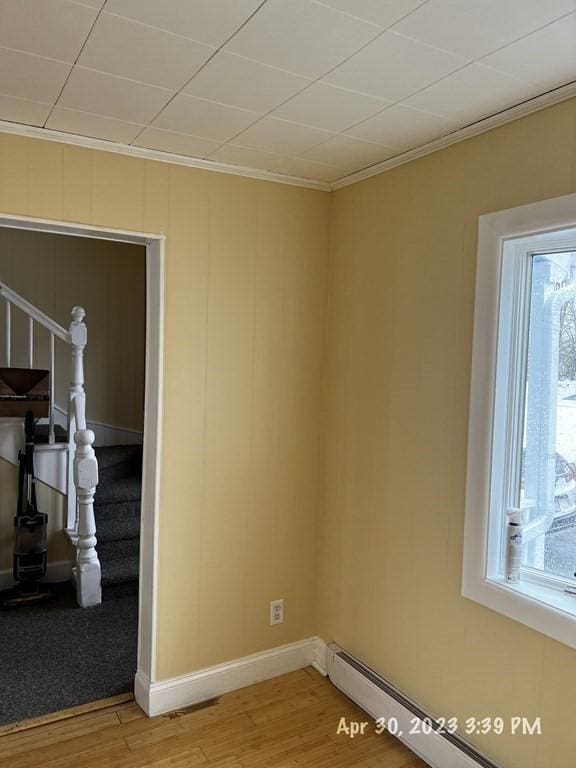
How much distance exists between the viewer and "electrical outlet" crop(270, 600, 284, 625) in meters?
2.77

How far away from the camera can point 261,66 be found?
1587 millimetres

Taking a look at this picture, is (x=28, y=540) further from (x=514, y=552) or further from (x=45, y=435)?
(x=514, y=552)

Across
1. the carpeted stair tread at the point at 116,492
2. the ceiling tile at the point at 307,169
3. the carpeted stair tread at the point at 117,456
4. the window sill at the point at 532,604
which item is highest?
the ceiling tile at the point at 307,169

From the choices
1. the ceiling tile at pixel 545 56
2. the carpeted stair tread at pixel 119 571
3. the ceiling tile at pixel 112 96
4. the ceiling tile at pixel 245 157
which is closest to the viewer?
the ceiling tile at pixel 545 56

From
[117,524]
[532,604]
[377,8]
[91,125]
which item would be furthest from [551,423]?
[117,524]

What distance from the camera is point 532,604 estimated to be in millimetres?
1837

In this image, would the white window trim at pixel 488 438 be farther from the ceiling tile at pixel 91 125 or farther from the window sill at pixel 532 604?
the ceiling tile at pixel 91 125

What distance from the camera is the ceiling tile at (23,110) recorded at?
73.7 inches

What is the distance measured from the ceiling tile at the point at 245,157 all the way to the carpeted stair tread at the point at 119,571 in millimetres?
2579

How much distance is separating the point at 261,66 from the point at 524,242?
985mm

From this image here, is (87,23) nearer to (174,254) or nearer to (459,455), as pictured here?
(174,254)

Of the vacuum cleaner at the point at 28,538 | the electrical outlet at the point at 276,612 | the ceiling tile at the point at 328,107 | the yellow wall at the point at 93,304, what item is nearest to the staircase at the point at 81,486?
the vacuum cleaner at the point at 28,538

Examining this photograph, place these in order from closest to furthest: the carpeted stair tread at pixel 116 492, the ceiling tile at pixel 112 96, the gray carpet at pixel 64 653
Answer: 1. the ceiling tile at pixel 112 96
2. the gray carpet at pixel 64 653
3. the carpeted stair tread at pixel 116 492

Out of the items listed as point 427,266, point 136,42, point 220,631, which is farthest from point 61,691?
point 136,42
